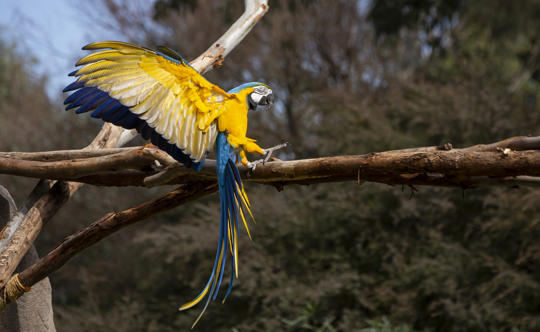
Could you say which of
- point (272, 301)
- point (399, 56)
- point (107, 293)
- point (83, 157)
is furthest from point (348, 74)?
point (83, 157)

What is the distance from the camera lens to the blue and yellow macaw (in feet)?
4.21

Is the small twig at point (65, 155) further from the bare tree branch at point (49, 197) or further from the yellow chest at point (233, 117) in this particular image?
the yellow chest at point (233, 117)

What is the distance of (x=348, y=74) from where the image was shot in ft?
20.8

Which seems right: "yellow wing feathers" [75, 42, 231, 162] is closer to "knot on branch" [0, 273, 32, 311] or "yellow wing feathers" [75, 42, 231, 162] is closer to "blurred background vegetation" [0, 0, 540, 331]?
"knot on branch" [0, 273, 32, 311]

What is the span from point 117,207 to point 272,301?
2283 mm

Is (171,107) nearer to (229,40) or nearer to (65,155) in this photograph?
(65,155)

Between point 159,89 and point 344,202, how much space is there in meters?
3.47

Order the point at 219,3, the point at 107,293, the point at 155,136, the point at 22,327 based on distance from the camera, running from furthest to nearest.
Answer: the point at 219,3 → the point at 107,293 → the point at 22,327 → the point at 155,136

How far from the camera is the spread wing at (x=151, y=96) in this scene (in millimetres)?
1280

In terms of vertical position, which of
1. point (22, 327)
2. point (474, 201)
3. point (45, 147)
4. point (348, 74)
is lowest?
point (22, 327)

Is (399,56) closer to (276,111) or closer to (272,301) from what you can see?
(276,111)

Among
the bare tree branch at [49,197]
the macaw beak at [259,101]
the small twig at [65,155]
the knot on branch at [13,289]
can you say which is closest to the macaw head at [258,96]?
the macaw beak at [259,101]

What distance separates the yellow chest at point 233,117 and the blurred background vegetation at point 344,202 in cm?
276

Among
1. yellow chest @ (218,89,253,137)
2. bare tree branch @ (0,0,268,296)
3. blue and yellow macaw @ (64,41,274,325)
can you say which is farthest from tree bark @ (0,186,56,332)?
yellow chest @ (218,89,253,137)
